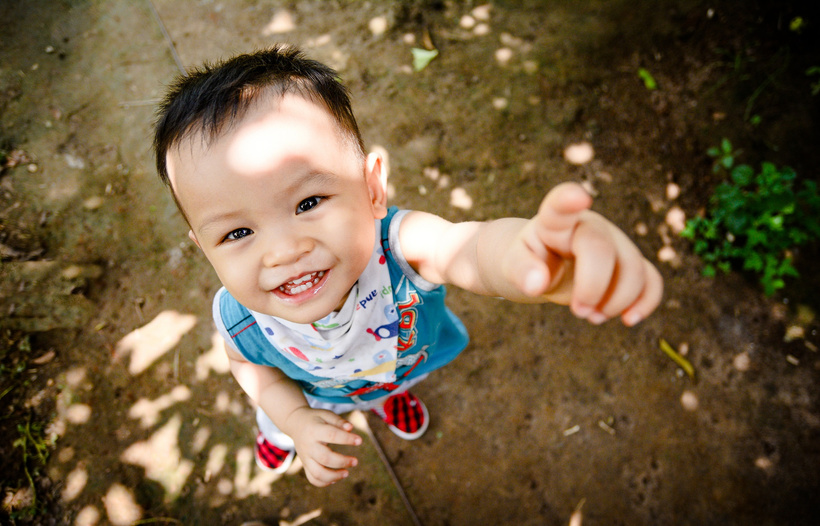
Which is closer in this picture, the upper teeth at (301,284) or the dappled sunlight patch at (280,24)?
the upper teeth at (301,284)

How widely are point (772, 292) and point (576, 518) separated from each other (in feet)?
7.39

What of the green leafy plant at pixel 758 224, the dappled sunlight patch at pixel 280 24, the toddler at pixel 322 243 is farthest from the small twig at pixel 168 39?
the green leafy plant at pixel 758 224

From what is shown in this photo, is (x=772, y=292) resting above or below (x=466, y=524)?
above

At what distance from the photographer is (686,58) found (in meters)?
3.80

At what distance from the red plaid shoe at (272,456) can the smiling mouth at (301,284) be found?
1.90 meters

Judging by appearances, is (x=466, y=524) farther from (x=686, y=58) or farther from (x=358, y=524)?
(x=686, y=58)

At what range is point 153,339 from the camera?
3.21 meters

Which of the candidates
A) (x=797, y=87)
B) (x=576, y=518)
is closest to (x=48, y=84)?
(x=576, y=518)

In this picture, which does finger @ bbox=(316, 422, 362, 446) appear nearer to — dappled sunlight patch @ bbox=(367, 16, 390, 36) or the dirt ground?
the dirt ground

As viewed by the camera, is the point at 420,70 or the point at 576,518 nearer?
the point at 576,518

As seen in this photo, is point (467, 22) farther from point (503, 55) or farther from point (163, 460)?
point (163, 460)

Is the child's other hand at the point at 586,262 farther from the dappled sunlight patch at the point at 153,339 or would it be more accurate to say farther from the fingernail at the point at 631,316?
the dappled sunlight patch at the point at 153,339

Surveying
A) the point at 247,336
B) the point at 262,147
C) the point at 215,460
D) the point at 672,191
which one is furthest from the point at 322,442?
the point at 672,191

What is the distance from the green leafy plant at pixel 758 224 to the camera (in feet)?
10.2
